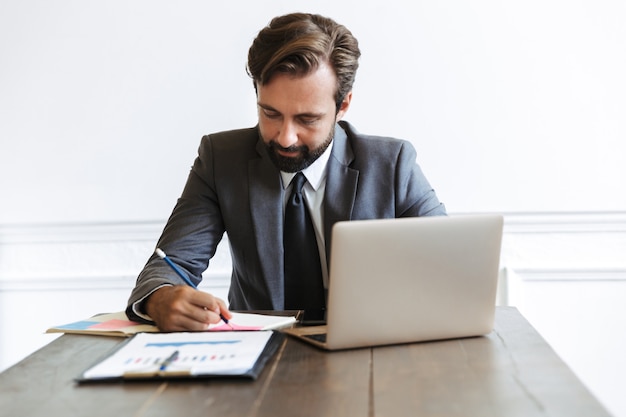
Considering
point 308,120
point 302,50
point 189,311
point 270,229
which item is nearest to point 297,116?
point 308,120

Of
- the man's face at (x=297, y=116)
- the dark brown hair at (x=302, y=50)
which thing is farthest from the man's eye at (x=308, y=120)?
the dark brown hair at (x=302, y=50)

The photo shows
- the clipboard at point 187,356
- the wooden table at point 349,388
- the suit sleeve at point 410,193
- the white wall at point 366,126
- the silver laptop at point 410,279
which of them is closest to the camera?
the wooden table at point 349,388

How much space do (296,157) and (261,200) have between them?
0.50ft

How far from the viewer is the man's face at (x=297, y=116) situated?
7.32 feet

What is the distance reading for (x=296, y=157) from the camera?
228 centimetres

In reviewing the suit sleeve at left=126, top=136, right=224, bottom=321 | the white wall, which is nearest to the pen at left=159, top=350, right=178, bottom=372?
the suit sleeve at left=126, top=136, right=224, bottom=321

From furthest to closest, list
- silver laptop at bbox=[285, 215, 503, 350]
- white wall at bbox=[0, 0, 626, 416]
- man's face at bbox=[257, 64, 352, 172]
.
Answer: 1. white wall at bbox=[0, 0, 626, 416]
2. man's face at bbox=[257, 64, 352, 172]
3. silver laptop at bbox=[285, 215, 503, 350]

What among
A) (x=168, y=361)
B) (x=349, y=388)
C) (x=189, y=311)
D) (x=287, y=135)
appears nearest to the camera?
(x=349, y=388)

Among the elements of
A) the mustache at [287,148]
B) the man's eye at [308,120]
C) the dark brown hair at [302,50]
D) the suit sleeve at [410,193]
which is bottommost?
the suit sleeve at [410,193]

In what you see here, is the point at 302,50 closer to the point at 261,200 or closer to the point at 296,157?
the point at 296,157

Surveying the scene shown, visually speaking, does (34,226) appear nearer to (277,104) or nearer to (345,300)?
(277,104)

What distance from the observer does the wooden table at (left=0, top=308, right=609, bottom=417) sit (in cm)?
123

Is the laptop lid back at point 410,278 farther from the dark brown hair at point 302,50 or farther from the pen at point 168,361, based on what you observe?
the dark brown hair at point 302,50

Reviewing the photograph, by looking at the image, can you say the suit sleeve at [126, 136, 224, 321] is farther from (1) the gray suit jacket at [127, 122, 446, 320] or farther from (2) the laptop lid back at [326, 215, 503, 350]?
(2) the laptop lid back at [326, 215, 503, 350]
